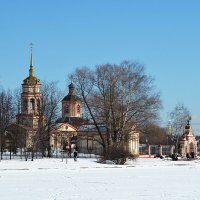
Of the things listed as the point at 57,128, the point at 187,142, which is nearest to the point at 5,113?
the point at 57,128

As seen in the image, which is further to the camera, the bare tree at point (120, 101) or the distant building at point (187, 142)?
the distant building at point (187, 142)

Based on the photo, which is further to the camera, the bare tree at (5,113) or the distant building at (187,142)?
the distant building at (187,142)

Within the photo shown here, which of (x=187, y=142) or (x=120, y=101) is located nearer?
(x=120, y=101)

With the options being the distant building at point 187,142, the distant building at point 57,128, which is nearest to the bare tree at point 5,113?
the distant building at point 57,128

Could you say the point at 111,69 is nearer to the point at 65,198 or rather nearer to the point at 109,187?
the point at 109,187

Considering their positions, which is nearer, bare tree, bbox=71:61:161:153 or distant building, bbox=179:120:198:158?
bare tree, bbox=71:61:161:153

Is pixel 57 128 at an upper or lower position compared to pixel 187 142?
upper

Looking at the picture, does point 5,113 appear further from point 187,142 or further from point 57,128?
point 187,142

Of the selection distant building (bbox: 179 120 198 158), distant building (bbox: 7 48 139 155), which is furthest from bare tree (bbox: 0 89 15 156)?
distant building (bbox: 179 120 198 158)

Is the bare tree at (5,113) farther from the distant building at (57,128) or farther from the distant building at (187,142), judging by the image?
the distant building at (187,142)

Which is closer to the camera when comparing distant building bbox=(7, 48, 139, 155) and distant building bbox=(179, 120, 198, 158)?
distant building bbox=(7, 48, 139, 155)

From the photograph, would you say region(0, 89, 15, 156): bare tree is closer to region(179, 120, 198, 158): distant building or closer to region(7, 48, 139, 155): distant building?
region(7, 48, 139, 155): distant building

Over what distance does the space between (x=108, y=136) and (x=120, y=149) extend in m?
9.57

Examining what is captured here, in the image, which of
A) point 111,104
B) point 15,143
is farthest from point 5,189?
point 15,143
